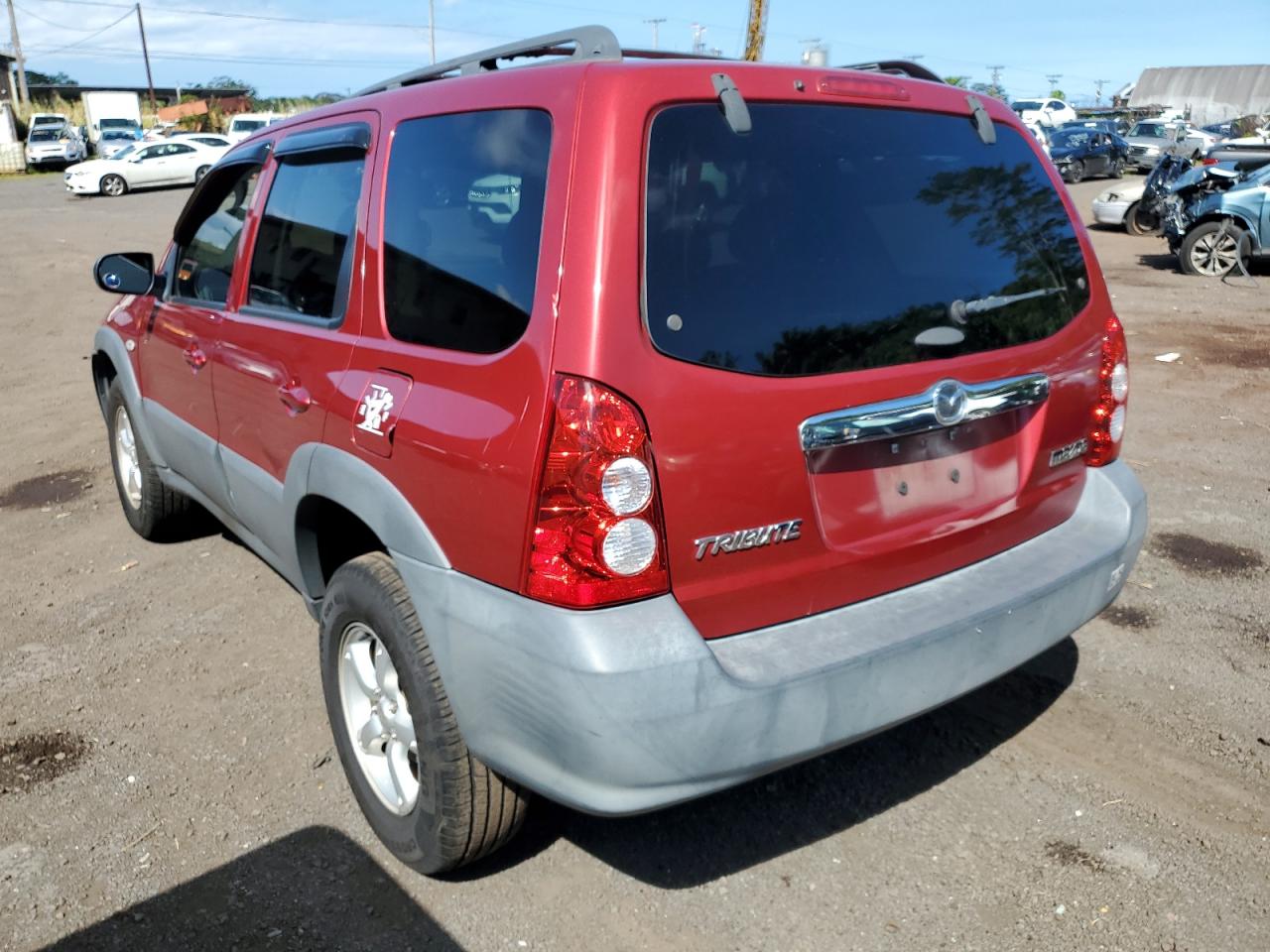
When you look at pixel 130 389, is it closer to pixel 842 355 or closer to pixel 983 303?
pixel 842 355

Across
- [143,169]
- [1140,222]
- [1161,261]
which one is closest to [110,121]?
[143,169]

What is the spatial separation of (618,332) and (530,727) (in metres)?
0.85

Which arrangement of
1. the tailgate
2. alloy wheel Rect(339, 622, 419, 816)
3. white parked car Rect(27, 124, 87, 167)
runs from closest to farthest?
the tailgate < alloy wheel Rect(339, 622, 419, 816) < white parked car Rect(27, 124, 87, 167)

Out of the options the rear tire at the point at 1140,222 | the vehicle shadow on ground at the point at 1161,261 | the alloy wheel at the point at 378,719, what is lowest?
the vehicle shadow on ground at the point at 1161,261

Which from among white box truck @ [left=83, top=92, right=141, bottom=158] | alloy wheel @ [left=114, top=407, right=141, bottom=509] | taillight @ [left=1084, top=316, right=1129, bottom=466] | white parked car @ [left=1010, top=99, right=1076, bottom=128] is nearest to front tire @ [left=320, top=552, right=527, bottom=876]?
taillight @ [left=1084, top=316, right=1129, bottom=466]

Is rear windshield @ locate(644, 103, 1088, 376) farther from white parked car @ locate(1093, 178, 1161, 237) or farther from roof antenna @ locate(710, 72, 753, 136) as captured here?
white parked car @ locate(1093, 178, 1161, 237)

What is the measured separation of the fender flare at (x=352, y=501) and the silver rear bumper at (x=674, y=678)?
0.19 feet

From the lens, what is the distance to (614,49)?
2.51 m

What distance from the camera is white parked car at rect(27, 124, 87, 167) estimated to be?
42.8m

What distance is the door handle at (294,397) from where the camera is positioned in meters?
3.15

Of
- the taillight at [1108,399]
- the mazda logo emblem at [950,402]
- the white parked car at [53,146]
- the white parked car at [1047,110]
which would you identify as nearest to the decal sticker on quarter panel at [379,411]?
the mazda logo emblem at [950,402]

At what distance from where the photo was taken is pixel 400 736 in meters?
2.93

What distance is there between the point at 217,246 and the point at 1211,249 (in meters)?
13.9

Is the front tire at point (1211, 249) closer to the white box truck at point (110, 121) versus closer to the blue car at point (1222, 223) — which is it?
the blue car at point (1222, 223)
